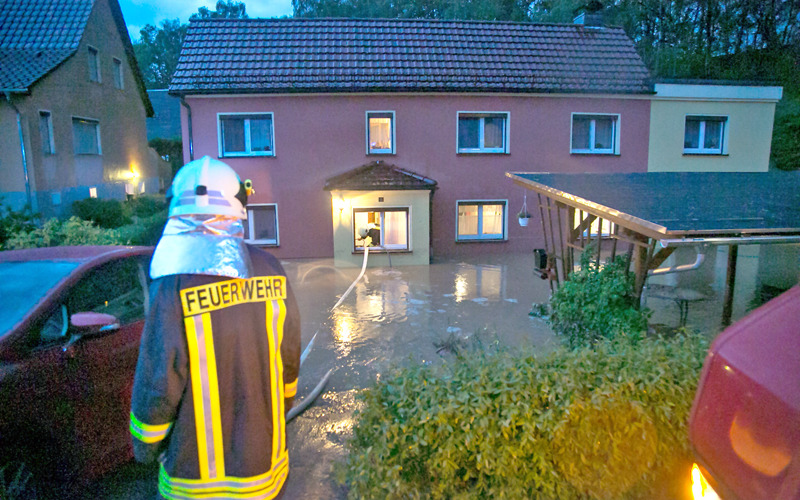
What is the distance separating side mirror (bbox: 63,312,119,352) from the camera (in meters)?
3.26

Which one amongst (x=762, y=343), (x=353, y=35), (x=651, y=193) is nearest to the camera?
(x=762, y=343)

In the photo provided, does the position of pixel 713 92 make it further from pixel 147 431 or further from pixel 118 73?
pixel 118 73

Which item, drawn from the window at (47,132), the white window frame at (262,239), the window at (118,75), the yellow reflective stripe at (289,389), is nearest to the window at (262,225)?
the white window frame at (262,239)

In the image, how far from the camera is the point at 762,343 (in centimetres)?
199

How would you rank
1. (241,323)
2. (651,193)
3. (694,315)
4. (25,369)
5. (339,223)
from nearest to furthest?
(241,323)
(25,369)
(651,193)
(694,315)
(339,223)

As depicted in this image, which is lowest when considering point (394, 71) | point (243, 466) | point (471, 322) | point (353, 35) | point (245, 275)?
point (471, 322)

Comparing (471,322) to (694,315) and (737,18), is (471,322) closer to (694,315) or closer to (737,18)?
(694,315)

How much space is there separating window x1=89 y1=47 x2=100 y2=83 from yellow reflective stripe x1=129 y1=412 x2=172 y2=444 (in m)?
20.9

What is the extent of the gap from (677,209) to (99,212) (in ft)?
55.9

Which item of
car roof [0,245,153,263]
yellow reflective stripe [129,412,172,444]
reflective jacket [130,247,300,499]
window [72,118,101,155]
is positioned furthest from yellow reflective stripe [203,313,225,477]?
window [72,118,101,155]

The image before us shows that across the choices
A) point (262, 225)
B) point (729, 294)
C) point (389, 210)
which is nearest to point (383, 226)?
point (389, 210)

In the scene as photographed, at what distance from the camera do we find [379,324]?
8445 millimetres

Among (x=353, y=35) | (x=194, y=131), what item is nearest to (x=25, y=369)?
(x=194, y=131)

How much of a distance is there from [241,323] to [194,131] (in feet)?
47.4
